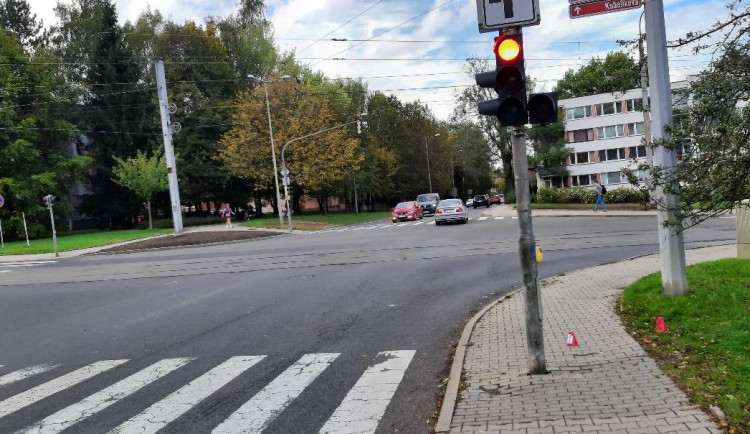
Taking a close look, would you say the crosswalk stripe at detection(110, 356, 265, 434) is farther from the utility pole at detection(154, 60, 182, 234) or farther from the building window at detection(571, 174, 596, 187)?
the building window at detection(571, 174, 596, 187)

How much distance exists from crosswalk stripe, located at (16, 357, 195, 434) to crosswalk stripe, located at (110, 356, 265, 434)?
1.78ft

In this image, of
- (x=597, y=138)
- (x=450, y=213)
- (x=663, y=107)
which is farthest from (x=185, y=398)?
(x=597, y=138)

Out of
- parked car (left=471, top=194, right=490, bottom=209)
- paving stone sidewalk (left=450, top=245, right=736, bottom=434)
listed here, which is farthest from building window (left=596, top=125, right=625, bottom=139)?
paving stone sidewalk (left=450, top=245, right=736, bottom=434)

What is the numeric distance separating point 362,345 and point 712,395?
4231 millimetres

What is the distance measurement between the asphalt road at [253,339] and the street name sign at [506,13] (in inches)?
146

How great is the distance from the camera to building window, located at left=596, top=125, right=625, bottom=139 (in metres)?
66.6

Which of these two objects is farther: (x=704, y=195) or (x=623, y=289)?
(x=623, y=289)

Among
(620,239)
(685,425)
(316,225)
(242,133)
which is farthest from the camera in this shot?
(242,133)

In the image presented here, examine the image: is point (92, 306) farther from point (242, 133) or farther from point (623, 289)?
point (242, 133)

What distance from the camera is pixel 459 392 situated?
554cm

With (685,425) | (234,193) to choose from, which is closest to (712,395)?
(685,425)

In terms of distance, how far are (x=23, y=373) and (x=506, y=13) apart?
7.17m

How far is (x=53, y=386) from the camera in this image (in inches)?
263

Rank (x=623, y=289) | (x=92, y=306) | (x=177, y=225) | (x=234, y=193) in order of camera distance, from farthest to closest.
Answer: (x=234, y=193), (x=177, y=225), (x=92, y=306), (x=623, y=289)
